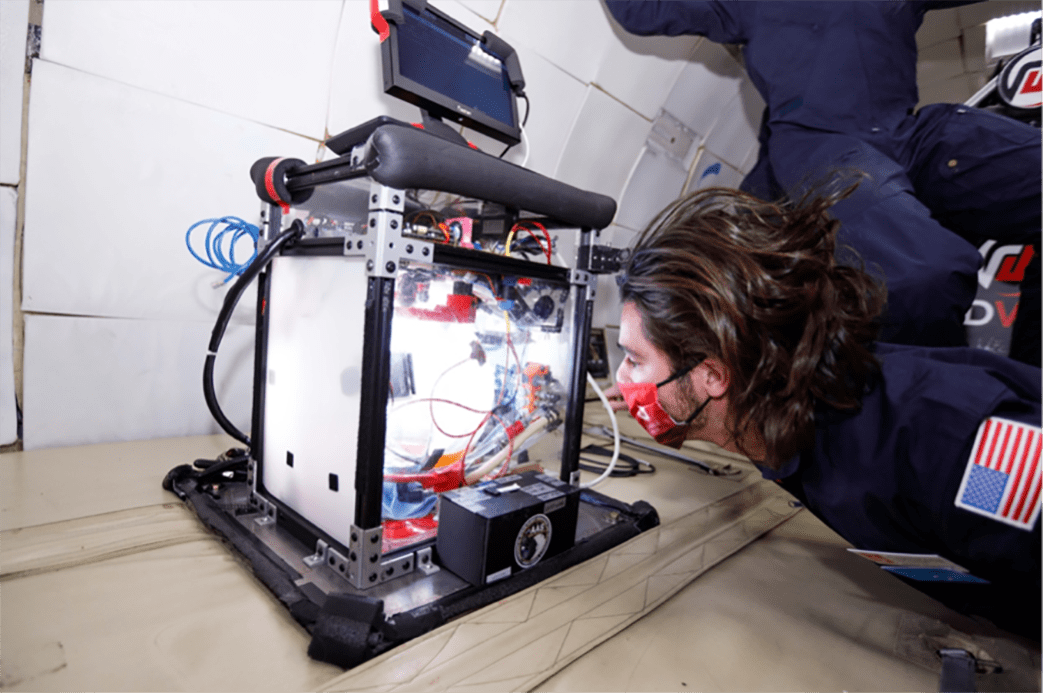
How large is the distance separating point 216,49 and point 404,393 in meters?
1.13

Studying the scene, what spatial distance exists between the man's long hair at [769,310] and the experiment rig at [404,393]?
34 centimetres

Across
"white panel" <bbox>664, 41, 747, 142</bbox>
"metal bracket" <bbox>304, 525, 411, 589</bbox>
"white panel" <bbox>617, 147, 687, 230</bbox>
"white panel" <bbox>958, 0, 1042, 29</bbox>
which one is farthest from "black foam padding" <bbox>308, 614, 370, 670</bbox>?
"white panel" <bbox>958, 0, 1042, 29</bbox>

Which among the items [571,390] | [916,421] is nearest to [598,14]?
[571,390]

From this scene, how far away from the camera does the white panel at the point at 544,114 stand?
77.6 inches

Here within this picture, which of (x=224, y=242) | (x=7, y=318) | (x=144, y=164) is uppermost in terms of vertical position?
(x=144, y=164)

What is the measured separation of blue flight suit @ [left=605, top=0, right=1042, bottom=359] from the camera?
55.5 inches

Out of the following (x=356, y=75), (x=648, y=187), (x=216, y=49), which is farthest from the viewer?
(x=648, y=187)

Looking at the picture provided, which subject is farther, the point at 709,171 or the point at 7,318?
the point at 709,171

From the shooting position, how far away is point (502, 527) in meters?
0.89

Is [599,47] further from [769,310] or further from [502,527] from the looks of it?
[502,527]

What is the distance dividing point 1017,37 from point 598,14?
200 cm

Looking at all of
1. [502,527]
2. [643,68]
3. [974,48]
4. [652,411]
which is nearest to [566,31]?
[643,68]

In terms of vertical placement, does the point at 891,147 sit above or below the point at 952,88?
below

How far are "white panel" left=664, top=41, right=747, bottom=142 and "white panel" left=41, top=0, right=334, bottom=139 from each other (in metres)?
1.67
